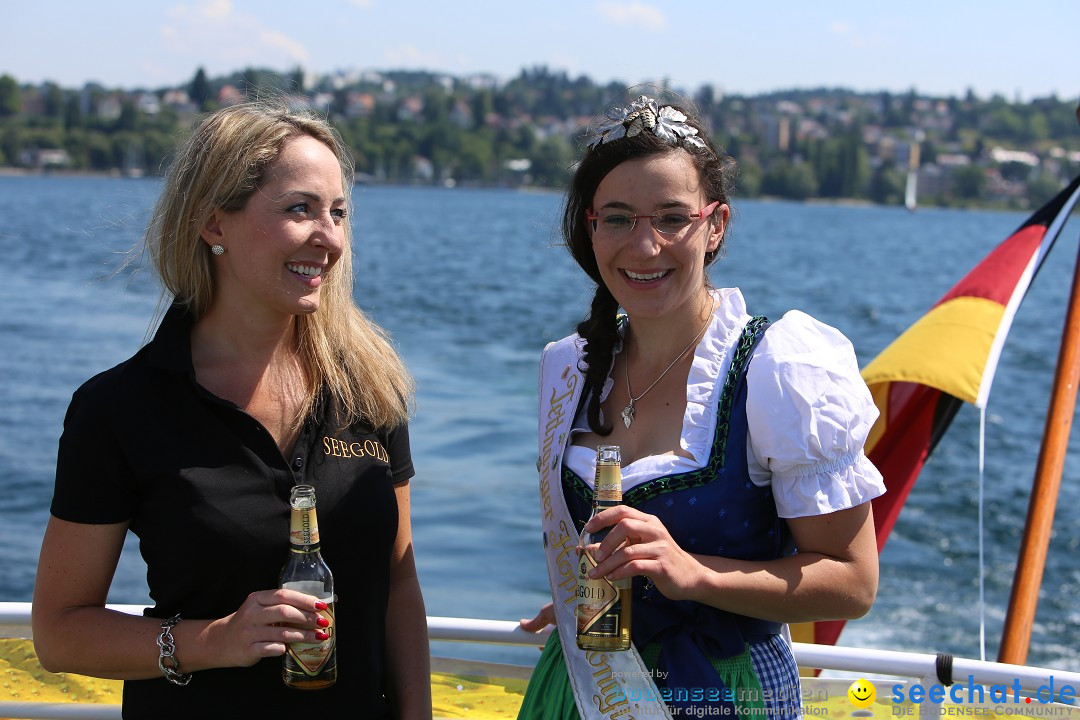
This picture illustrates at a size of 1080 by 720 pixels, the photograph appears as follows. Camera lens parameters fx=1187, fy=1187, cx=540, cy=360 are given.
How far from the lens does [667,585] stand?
7.15ft

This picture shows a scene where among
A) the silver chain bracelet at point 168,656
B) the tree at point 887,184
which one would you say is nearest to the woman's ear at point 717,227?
the silver chain bracelet at point 168,656

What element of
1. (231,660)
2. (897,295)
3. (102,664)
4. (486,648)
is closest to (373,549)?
(231,660)

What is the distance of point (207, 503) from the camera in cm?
234

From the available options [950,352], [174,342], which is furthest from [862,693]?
[950,352]

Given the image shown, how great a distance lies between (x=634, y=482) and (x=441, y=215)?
8008cm

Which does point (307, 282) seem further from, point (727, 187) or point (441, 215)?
point (441, 215)

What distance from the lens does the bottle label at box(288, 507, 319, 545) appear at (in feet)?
7.32

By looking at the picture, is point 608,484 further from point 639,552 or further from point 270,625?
point 270,625

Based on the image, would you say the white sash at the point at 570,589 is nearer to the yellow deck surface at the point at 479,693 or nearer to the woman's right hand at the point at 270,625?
the woman's right hand at the point at 270,625

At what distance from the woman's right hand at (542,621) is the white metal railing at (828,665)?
49mm

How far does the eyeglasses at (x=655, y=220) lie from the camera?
2430mm

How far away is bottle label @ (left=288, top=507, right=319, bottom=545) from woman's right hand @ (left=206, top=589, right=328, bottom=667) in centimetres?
10

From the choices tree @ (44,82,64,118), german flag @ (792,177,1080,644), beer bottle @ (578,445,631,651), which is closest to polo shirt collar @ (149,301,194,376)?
beer bottle @ (578,445,631,651)

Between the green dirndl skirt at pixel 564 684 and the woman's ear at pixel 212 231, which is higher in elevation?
the woman's ear at pixel 212 231
